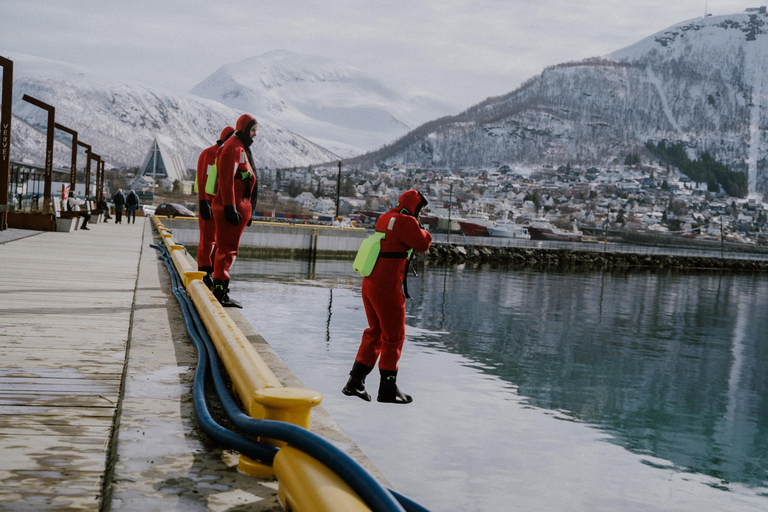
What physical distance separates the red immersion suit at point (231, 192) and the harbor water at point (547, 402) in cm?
273

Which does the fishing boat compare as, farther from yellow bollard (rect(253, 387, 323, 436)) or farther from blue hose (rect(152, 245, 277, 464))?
yellow bollard (rect(253, 387, 323, 436))

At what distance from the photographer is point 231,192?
7977 mm

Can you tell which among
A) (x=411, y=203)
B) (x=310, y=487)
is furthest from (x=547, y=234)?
(x=310, y=487)

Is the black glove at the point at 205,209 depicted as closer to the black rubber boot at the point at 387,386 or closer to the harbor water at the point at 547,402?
the black rubber boot at the point at 387,386

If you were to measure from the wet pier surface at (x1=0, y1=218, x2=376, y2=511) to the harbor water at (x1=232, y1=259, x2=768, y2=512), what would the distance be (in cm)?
351

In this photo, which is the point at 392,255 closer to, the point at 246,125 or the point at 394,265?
the point at 394,265

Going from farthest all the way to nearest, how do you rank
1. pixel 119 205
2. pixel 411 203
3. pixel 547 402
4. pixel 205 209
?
pixel 119 205 < pixel 547 402 < pixel 205 209 < pixel 411 203

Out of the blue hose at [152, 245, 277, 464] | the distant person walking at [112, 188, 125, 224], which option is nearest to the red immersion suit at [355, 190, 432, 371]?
the blue hose at [152, 245, 277, 464]

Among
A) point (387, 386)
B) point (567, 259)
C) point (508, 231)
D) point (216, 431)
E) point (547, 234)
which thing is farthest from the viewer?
point (547, 234)

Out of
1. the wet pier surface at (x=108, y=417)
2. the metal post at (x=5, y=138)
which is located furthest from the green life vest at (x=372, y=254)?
the metal post at (x=5, y=138)

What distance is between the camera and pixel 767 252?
140 metres

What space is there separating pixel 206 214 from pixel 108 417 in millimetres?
4908

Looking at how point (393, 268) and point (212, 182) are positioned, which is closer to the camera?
point (393, 268)

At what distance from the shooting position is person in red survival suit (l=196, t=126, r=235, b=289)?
8.42 m
